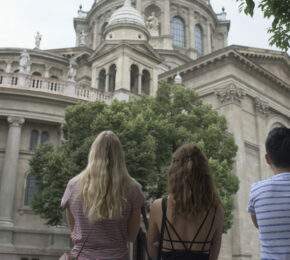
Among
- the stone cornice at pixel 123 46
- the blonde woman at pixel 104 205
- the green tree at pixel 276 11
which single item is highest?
the stone cornice at pixel 123 46

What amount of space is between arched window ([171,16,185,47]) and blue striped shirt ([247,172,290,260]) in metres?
50.2

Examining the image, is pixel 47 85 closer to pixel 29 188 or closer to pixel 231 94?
pixel 29 188

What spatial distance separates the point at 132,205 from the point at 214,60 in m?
30.7

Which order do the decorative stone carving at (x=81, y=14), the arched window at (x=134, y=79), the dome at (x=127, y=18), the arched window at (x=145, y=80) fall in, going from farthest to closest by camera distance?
the decorative stone carving at (x=81, y=14)
the dome at (x=127, y=18)
the arched window at (x=145, y=80)
the arched window at (x=134, y=79)

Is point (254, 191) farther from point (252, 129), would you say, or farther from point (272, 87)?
point (272, 87)

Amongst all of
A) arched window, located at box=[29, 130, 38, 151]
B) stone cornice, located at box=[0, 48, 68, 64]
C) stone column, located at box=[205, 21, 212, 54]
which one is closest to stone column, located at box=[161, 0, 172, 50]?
stone column, located at box=[205, 21, 212, 54]

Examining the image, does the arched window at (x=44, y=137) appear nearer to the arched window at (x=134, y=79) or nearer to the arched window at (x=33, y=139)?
the arched window at (x=33, y=139)

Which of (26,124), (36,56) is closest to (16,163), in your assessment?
(26,124)

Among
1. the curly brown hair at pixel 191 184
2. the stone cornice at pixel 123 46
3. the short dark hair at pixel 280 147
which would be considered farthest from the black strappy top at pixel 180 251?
the stone cornice at pixel 123 46

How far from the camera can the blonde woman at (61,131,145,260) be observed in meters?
3.82

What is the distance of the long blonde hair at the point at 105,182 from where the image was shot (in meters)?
3.85

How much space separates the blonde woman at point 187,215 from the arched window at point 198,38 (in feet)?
169

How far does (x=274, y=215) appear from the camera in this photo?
12.0 feet

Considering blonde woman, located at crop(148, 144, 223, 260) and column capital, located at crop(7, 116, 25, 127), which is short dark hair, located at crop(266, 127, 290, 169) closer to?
blonde woman, located at crop(148, 144, 223, 260)
